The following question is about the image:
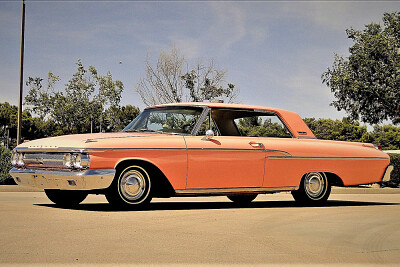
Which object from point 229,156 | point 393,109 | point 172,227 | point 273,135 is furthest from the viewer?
point 393,109

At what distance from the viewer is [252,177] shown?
33.7 feet

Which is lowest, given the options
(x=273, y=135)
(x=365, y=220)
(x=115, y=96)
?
(x=365, y=220)

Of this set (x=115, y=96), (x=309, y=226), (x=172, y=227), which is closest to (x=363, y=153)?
(x=309, y=226)

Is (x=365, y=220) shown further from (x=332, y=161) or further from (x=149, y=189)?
(x=149, y=189)

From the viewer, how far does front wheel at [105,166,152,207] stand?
9141 millimetres

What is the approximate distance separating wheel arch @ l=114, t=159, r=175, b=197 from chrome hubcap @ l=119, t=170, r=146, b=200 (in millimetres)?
131

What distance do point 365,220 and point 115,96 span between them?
48195 millimetres

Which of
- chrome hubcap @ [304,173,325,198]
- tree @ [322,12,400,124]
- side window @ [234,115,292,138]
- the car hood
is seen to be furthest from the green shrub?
tree @ [322,12,400,124]

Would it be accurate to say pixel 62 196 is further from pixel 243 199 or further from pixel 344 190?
pixel 344 190

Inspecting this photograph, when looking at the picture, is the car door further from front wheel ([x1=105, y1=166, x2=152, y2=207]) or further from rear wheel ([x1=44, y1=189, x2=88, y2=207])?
rear wheel ([x1=44, y1=189, x2=88, y2=207])

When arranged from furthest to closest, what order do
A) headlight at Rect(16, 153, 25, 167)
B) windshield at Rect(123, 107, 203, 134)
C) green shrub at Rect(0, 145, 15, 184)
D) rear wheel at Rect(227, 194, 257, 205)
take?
green shrub at Rect(0, 145, 15, 184) → rear wheel at Rect(227, 194, 257, 205) → windshield at Rect(123, 107, 203, 134) → headlight at Rect(16, 153, 25, 167)

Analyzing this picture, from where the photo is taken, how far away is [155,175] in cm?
956

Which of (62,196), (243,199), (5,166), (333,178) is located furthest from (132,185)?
(5,166)

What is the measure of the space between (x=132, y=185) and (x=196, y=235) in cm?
237
